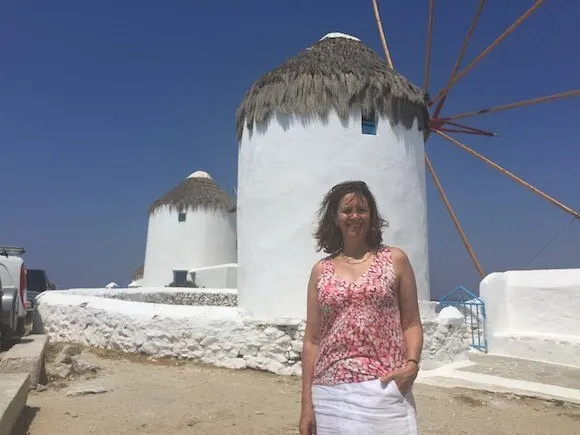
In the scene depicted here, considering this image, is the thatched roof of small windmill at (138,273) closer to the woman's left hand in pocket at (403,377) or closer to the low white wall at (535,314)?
the low white wall at (535,314)

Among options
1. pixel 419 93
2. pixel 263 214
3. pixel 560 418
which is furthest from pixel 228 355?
pixel 419 93

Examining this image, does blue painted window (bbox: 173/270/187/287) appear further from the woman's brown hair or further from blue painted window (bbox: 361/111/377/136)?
the woman's brown hair

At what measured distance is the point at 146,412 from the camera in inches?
195

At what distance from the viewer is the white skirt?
198 cm

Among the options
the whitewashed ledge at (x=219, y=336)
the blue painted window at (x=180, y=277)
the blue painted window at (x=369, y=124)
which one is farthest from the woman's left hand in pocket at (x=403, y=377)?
the blue painted window at (x=180, y=277)

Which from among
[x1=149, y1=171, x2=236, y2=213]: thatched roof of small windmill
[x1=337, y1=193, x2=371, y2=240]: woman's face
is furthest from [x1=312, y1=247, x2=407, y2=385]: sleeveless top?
[x1=149, y1=171, x2=236, y2=213]: thatched roof of small windmill

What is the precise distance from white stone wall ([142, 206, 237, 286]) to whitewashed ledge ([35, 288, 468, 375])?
41.5 ft

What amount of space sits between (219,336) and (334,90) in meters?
3.97

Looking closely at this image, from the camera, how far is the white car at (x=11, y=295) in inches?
250

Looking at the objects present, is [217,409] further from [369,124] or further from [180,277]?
[180,277]

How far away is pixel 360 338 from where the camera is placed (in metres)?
2.09

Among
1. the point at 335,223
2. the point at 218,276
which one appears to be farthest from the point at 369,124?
the point at 218,276

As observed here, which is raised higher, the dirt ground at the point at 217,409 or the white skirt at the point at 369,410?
the white skirt at the point at 369,410

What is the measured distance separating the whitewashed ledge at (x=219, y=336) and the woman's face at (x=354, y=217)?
4.96 m
